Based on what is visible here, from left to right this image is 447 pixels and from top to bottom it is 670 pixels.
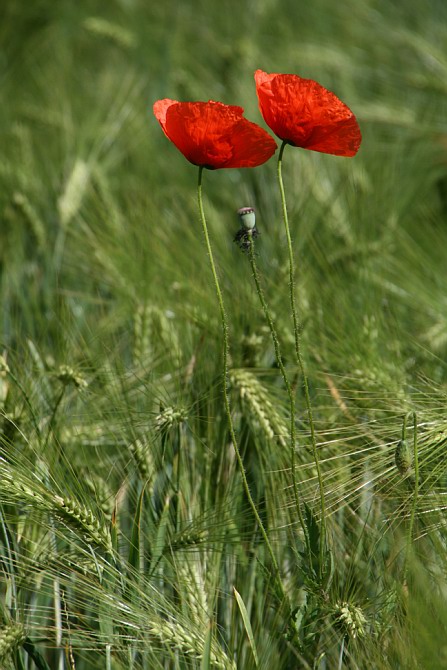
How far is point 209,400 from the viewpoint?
2.46ft

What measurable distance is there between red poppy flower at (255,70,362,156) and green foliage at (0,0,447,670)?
0.70 feet

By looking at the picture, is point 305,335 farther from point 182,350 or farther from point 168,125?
point 168,125

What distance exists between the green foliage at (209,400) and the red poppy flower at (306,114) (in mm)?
212

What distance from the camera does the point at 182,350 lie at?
86cm

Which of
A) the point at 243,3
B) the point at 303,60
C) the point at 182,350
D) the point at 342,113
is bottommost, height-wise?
the point at 182,350

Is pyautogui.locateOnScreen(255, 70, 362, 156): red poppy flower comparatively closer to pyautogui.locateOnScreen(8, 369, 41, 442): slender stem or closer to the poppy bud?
the poppy bud

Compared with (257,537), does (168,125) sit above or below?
above

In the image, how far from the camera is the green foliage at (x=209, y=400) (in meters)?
0.60

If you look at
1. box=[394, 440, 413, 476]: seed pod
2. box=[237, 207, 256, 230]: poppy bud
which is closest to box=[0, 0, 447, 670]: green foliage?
box=[394, 440, 413, 476]: seed pod

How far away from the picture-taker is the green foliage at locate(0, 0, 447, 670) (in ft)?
1.98

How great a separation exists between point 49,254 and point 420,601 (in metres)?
0.85

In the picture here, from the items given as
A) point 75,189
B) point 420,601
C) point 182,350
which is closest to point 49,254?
point 75,189

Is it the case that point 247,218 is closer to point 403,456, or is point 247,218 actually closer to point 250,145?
point 250,145

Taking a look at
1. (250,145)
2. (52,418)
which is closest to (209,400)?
(52,418)
